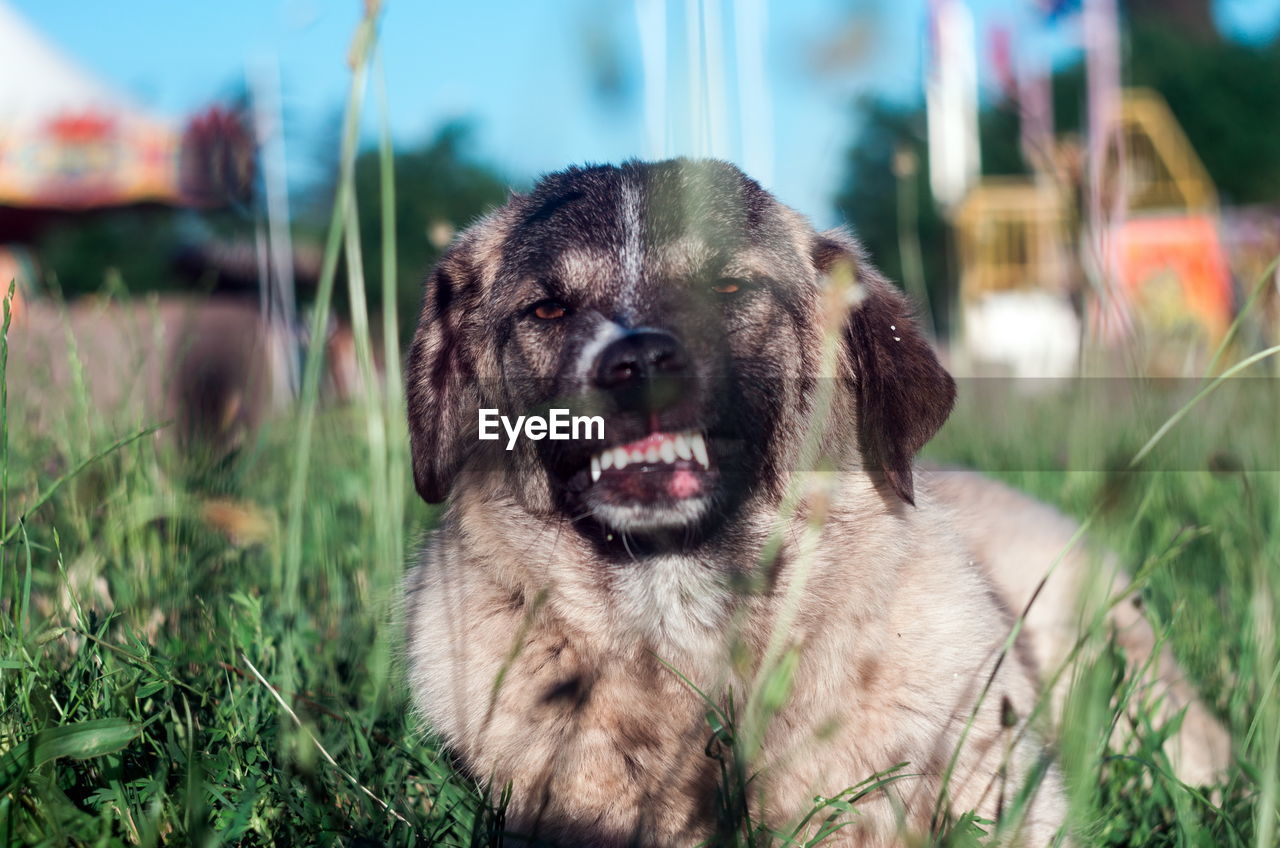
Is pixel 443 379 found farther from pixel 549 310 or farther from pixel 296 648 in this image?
pixel 296 648

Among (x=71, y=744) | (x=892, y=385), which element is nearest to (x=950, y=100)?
(x=892, y=385)

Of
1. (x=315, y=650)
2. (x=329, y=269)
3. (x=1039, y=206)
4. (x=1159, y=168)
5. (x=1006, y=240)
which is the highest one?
(x=1159, y=168)

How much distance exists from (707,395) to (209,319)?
453 cm

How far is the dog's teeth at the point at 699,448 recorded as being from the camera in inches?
70.3

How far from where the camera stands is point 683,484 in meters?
1.78

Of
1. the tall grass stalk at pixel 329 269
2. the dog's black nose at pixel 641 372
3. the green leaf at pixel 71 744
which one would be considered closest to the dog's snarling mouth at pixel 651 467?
the dog's black nose at pixel 641 372

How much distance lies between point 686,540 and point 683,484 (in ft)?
0.68

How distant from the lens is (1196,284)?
22.8 ft

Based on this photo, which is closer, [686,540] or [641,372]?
[641,372]

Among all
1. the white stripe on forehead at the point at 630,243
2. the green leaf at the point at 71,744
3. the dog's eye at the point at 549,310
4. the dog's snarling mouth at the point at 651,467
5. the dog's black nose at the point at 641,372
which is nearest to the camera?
the green leaf at the point at 71,744

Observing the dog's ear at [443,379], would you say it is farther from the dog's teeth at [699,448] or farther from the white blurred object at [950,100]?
the white blurred object at [950,100]

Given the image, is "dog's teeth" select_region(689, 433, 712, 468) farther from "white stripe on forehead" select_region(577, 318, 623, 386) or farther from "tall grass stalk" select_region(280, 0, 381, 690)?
"tall grass stalk" select_region(280, 0, 381, 690)

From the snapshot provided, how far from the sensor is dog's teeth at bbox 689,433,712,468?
5.86 feet

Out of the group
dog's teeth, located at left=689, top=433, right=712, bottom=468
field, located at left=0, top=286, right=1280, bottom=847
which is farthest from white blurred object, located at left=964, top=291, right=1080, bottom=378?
dog's teeth, located at left=689, top=433, right=712, bottom=468
